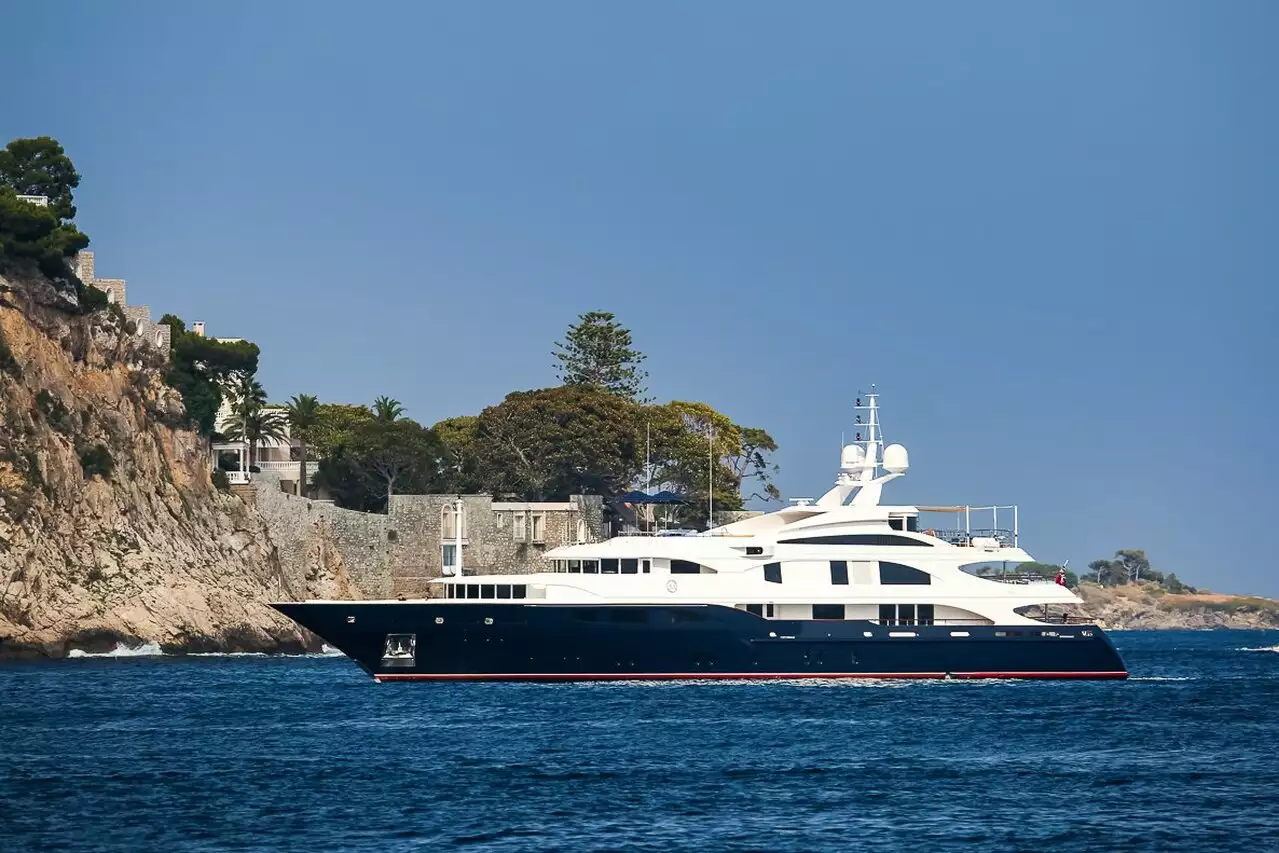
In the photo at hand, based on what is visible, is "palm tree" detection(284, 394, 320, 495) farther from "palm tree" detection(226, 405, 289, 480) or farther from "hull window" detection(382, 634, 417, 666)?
"hull window" detection(382, 634, 417, 666)

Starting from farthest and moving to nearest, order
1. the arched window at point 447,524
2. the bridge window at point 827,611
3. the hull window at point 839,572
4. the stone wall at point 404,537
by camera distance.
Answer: the arched window at point 447,524 < the stone wall at point 404,537 < the hull window at point 839,572 < the bridge window at point 827,611

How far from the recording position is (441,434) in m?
103

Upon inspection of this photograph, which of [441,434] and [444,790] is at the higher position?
[441,434]

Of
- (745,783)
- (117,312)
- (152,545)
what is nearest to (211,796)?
(745,783)

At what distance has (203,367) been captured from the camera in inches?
3514

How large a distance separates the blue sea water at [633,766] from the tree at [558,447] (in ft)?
131

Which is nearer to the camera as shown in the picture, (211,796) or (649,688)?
(211,796)

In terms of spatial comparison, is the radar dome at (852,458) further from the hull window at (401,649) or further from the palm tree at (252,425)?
the palm tree at (252,425)

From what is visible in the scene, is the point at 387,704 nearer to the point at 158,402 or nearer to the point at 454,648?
the point at 454,648

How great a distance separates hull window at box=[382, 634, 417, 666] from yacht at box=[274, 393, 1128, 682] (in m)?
0.03

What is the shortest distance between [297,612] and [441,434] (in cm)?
5195

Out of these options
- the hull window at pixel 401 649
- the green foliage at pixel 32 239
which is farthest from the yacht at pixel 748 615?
the green foliage at pixel 32 239

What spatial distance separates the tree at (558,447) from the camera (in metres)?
93.1

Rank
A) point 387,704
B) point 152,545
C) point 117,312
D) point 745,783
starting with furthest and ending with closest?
1. point 117,312
2. point 152,545
3. point 387,704
4. point 745,783
